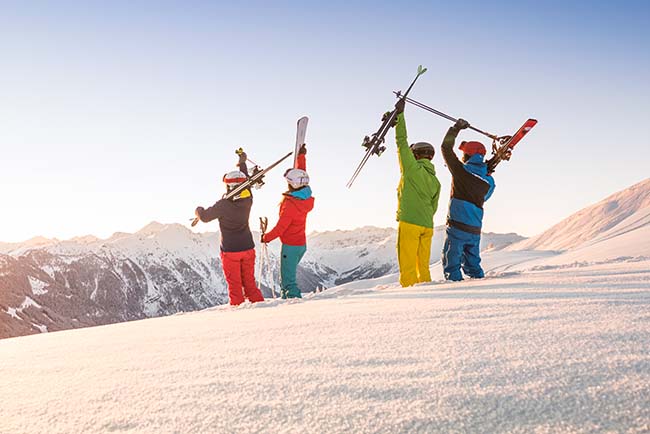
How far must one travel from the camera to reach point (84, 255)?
189000 mm

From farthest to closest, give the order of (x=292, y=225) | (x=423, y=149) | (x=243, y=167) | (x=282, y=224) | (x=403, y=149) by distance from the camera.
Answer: (x=243, y=167) < (x=292, y=225) < (x=282, y=224) < (x=423, y=149) < (x=403, y=149)

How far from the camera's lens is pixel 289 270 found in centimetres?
751

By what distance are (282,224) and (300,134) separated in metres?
1.71

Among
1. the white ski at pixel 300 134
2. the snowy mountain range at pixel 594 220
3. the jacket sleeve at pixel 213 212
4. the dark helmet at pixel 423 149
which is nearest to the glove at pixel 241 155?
the white ski at pixel 300 134

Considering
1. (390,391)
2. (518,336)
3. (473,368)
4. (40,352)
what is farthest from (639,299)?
(40,352)

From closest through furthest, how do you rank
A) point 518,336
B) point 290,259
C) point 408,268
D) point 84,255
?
point 518,336, point 408,268, point 290,259, point 84,255

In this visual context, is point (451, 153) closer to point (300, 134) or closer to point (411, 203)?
point (411, 203)

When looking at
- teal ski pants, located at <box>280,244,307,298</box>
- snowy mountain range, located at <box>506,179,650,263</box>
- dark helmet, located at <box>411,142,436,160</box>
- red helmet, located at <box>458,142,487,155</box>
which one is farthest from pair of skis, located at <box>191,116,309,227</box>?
snowy mountain range, located at <box>506,179,650,263</box>

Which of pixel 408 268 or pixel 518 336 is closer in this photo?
pixel 518 336

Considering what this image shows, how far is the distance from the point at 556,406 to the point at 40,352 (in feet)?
9.48

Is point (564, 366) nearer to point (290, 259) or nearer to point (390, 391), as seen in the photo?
point (390, 391)

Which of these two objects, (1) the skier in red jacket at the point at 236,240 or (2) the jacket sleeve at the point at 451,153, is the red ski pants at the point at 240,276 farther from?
(2) the jacket sleeve at the point at 451,153

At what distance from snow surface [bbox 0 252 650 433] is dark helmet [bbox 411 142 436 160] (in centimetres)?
395

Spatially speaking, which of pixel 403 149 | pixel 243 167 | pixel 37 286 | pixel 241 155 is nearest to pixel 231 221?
pixel 243 167
